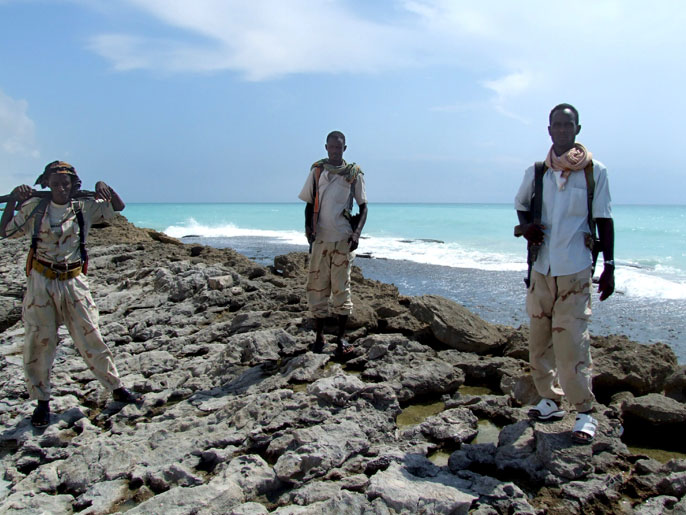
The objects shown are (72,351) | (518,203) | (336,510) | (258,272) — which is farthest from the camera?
(258,272)

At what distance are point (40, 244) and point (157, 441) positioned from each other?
1.74m

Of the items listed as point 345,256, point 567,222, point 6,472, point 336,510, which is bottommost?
point 6,472

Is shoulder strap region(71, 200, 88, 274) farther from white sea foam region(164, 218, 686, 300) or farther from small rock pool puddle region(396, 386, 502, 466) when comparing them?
white sea foam region(164, 218, 686, 300)

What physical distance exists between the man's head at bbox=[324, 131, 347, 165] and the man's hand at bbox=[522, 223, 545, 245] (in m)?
2.02

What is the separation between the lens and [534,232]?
Answer: 10.6ft

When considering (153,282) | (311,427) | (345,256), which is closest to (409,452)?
(311,427)

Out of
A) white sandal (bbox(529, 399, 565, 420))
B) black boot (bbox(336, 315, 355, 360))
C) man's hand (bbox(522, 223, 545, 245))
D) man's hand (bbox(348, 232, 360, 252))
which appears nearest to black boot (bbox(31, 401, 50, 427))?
black boot (bbox(336, 315, 355, 360))

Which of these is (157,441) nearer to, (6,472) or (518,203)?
(6,472)

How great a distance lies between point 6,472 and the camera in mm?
3336

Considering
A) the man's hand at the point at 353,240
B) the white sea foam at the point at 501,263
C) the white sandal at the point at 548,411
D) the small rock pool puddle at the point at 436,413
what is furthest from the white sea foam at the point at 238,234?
the white sandal at the point at 548,411

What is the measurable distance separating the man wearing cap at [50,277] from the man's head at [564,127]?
3525 mm

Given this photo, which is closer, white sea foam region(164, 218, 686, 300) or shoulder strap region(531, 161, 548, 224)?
shoulder strap region(531, 161, 548, 224)

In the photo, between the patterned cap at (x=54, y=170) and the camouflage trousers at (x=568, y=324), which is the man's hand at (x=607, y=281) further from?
the patterned cap at (x=54, y=170)

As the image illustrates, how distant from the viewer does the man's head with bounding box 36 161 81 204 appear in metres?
3.92
